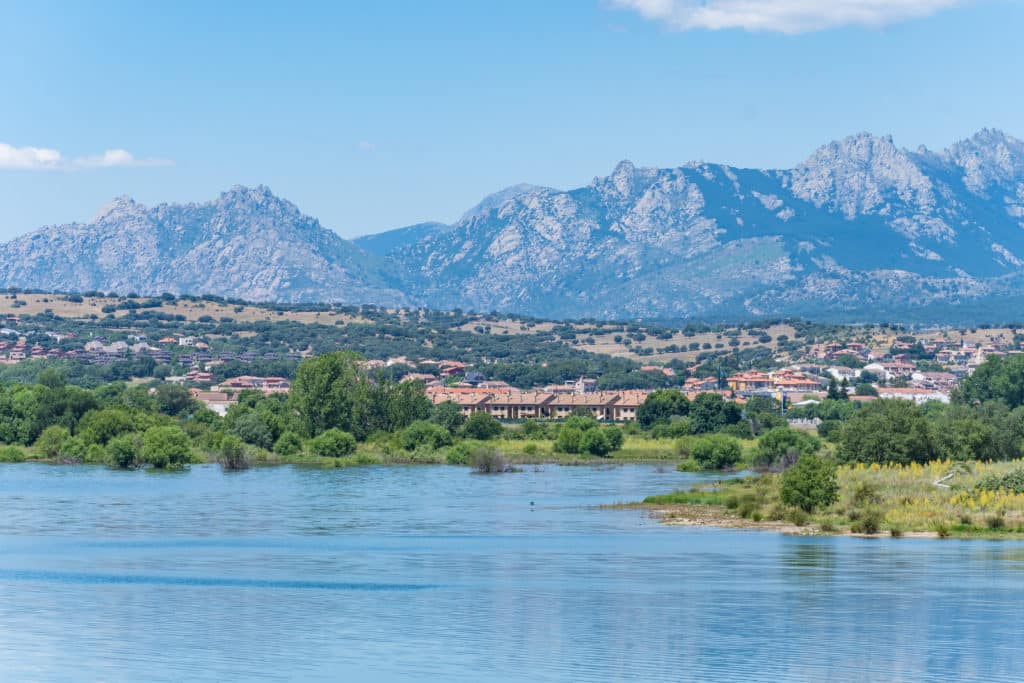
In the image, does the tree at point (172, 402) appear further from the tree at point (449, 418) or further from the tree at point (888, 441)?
the tree at point (888, 441)

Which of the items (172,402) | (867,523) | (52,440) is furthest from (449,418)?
(867,523)

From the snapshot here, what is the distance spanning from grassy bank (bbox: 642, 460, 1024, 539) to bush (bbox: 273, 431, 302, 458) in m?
39.3

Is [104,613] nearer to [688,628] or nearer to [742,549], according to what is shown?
[688,628]

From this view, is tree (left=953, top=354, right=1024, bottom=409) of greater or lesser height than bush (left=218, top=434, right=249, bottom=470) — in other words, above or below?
above

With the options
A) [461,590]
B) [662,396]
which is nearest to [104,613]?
[461,590]

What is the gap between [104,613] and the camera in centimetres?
4309

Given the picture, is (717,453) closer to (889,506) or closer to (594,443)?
(594,443)

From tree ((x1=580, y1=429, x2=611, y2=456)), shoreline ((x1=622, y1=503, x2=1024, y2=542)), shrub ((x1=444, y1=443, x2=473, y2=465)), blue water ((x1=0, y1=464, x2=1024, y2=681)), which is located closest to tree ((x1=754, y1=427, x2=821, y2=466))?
tree ((x1=580, y1=429, x2=611, y2=456))

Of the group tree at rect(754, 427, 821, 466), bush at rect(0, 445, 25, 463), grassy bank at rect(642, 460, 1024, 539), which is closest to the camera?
grassy bank at rect(642, 460, 1024, 539)

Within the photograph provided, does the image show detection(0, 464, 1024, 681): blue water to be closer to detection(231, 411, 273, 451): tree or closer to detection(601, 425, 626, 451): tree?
detection(231, 411, 273, 451): tree

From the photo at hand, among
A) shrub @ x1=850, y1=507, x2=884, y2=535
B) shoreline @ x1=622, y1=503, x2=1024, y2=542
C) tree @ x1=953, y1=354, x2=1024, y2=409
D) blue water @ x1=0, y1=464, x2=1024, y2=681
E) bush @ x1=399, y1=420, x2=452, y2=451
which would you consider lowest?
blue water @ x1=0, y1=464, x2=1024, y2=681

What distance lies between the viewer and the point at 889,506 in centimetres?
6644

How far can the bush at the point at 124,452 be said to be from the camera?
103 meters

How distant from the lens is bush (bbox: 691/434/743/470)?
10806 cm
